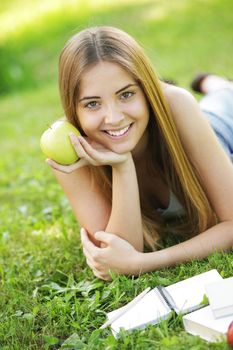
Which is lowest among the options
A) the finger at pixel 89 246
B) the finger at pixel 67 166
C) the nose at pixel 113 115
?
the finger at pixel 89 246

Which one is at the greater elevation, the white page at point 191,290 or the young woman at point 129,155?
the young woman at point 129,155

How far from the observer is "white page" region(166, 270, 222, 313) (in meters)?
2.59

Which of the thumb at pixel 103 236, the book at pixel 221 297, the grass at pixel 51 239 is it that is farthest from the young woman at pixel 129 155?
the book at pixel 221 297

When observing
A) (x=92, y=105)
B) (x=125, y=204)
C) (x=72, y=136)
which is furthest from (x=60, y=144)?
(x=125, y=204)

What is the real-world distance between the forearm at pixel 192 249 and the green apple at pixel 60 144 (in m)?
0.61

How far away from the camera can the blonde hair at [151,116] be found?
2922mm

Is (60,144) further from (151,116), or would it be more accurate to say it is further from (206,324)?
(206,324)

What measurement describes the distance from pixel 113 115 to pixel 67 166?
37cm

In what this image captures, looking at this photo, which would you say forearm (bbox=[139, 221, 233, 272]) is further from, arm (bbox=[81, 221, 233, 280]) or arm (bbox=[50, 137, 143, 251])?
arm (bbox=[50, 137, 143, 251])

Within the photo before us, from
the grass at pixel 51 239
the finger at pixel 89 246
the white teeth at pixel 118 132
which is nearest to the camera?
the grass at pixel 51 239

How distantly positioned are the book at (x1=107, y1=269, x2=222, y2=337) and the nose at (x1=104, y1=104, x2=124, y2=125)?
800mm

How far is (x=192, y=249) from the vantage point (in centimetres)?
305

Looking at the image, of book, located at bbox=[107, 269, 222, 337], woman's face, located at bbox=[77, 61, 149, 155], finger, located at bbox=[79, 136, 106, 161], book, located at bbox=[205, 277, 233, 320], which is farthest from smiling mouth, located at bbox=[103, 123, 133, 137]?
book, located at bbox=[205, 277, 233, 320]

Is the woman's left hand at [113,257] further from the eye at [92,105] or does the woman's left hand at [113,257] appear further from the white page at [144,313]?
the eye at [92,105]
